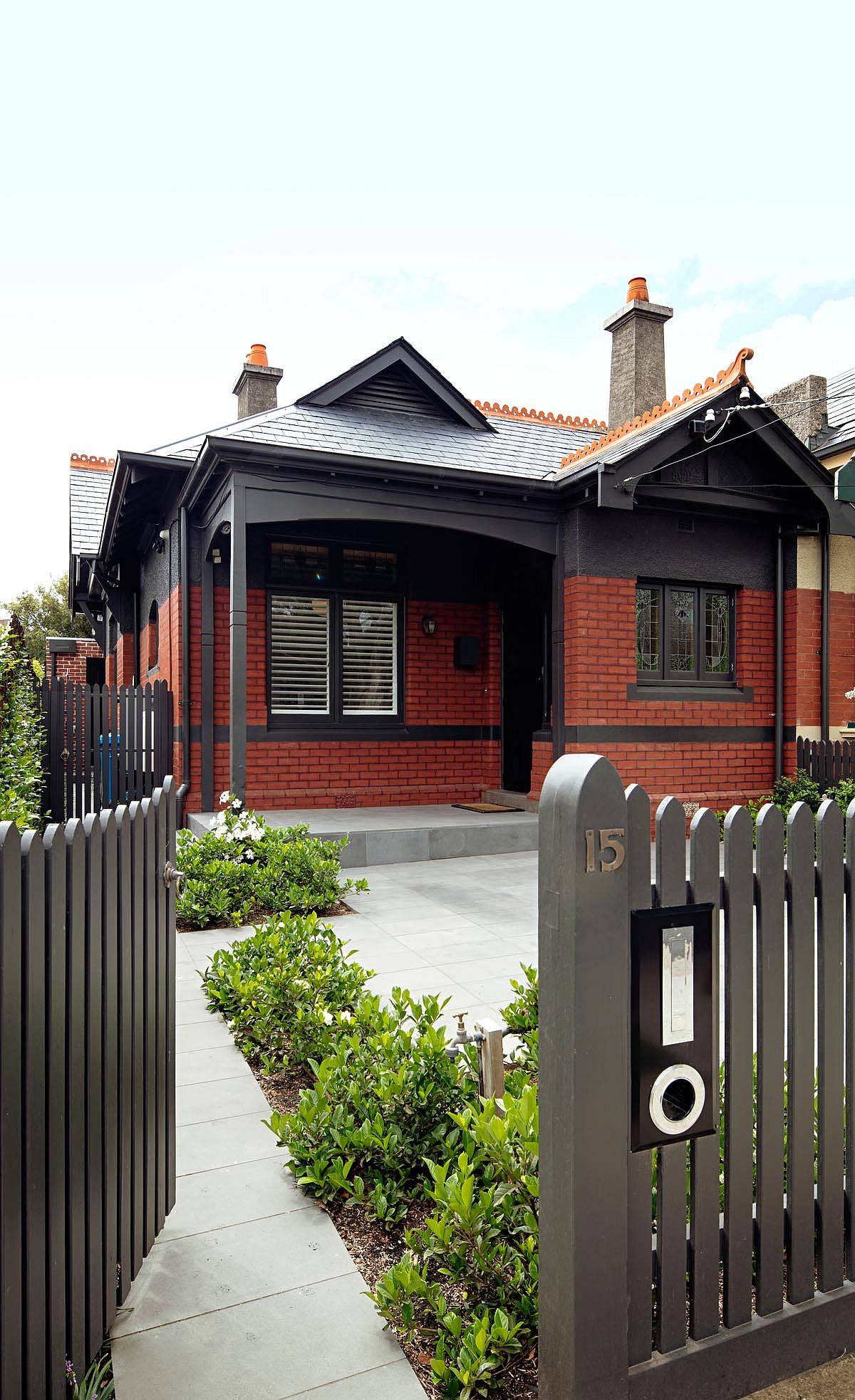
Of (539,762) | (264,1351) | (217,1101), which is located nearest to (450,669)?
(539,762)

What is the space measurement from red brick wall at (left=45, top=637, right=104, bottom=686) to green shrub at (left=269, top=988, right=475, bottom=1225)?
853 inches

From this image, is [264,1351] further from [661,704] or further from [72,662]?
[72,662]

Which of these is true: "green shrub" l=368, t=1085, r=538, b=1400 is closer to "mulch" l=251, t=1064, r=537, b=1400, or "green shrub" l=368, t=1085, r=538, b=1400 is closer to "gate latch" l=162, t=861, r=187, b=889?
"mulch" l=251, t=1064, r=537, b=1400

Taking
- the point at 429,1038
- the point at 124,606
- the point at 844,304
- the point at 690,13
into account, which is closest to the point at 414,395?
the point at 690,13

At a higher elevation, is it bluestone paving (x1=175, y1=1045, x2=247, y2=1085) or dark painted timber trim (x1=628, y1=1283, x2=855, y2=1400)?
dark painted timber trim (x1=628, y1=1283, x2=855, y2=1400)

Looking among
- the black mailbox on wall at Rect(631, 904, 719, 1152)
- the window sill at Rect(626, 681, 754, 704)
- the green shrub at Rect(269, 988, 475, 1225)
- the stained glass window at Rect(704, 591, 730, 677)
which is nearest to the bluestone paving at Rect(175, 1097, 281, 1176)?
the green shrub at Rect(269, 988, 475, 1225)

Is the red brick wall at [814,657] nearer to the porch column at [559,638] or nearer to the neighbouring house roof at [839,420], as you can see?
the neighbouring house roof at [839,420]

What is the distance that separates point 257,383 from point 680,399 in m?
6.95

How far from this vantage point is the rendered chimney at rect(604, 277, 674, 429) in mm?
11938

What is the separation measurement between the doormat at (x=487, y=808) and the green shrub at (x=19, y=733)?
4.85 meters

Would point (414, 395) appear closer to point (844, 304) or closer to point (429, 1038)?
point (429, 1038)

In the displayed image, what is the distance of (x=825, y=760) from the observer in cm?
1034

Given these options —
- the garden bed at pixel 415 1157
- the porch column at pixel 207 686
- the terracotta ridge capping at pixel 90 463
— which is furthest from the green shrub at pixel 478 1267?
the terracotta ridge capping at pixel 90 463

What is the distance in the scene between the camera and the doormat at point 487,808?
10.2m
